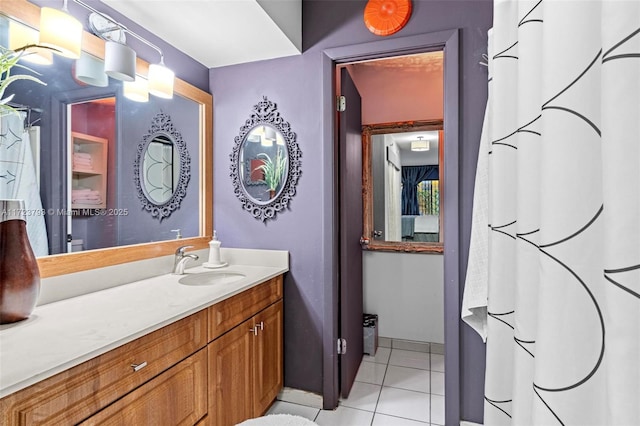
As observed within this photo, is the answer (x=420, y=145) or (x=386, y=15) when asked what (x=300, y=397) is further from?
(x=386, y=15)

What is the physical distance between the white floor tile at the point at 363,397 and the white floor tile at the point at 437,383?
0.38m

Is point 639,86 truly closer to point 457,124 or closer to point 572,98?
point 572,98

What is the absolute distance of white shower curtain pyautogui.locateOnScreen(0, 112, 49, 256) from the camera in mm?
1177

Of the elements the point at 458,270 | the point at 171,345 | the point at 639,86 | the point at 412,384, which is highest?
the point at 639,86

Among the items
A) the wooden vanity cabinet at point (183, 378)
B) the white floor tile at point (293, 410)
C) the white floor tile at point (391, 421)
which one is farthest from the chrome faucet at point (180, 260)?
the white floor tile at point (391, 421)

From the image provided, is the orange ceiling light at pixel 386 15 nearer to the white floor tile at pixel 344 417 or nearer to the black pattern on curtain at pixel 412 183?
the black pattern on curtain at pixel 412 183

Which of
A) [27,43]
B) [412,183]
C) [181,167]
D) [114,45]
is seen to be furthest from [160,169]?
A: [412,183]

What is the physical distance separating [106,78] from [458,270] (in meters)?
2.02

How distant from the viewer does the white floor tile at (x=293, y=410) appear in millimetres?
1951

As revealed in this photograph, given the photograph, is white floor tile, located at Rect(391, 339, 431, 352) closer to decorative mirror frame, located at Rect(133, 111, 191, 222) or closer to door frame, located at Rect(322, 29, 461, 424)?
door frame, located at Rect(322, 29, 461, 424)

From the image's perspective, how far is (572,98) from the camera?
1.60 ft

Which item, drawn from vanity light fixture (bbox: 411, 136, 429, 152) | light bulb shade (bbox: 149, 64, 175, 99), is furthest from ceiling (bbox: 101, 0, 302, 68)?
vanity light fixture (bbox: 411, 136, 429, 152)

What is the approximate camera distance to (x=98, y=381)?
0.93 meters

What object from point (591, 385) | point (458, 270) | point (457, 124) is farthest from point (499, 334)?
point (457, 124)
